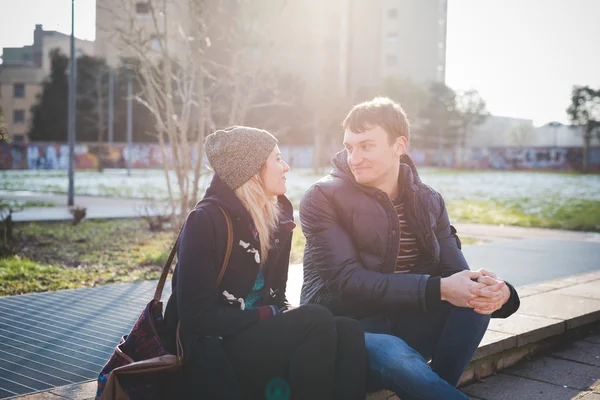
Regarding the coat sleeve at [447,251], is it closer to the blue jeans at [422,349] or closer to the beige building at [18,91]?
the blue jeans at [422,349]

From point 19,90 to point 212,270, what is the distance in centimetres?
7075

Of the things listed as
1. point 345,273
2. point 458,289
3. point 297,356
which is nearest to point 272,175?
point 345,273

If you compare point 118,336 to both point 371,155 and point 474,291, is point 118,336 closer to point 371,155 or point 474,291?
point 371,155

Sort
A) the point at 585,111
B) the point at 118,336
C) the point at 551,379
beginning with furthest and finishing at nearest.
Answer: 1. the point at 585,111
2. the point at 118,336
3. the point at 551,379

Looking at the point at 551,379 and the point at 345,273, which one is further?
the point at 551,379

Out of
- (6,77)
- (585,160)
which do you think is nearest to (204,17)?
(585,160)

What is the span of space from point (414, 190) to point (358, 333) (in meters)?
1.00

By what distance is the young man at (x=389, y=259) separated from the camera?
316 cm

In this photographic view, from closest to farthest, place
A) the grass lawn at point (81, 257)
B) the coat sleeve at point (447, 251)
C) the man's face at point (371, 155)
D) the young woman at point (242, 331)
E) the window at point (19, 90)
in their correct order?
the young woman at point (242, 331) → the man's face at point (371, 155) → the coat sleeve at point (447, 251) → the grass lawn at point (81, 257) → the window at point (19, 90)

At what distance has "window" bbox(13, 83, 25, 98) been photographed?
6719 cm

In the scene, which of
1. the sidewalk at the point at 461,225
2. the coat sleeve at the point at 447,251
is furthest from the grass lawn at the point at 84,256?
the coat sleeve at the point at 447,251

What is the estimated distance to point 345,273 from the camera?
3.20 metres

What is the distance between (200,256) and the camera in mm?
2680

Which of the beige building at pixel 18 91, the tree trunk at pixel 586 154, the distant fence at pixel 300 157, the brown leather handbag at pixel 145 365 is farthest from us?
the beige building at pixel 18 91
